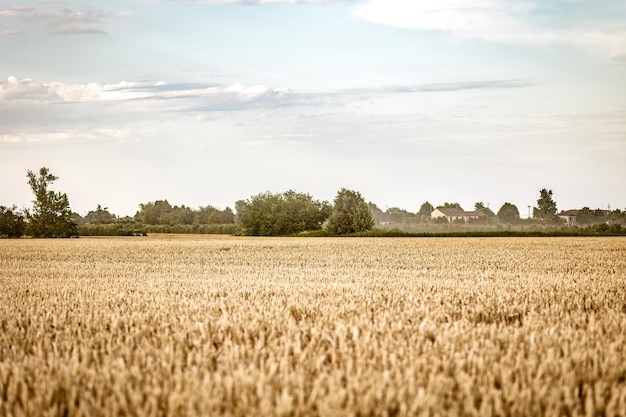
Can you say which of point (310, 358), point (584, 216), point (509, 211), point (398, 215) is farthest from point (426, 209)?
point (310, 358)

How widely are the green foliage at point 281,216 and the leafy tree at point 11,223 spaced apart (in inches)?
1027

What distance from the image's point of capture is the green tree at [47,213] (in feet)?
235

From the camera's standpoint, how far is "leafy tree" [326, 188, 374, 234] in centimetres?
7631

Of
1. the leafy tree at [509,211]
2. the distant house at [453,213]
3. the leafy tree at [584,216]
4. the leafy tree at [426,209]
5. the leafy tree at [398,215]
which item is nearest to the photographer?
the leafy tree at [584,216]

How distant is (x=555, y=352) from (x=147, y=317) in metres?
4.20

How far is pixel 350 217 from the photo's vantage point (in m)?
76.6

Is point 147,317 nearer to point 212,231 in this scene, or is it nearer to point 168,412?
point 168,412

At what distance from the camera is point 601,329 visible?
6.03 metres

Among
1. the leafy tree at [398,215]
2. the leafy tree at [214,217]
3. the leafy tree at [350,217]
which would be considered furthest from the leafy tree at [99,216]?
the leafy tree at [398,215]

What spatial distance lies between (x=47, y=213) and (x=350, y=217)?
33568 mm

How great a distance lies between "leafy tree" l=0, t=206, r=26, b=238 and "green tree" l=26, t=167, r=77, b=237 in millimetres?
930

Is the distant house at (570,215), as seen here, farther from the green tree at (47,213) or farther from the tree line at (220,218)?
the green tree at (47,213)

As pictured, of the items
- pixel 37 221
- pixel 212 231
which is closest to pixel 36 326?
pixel 37 221

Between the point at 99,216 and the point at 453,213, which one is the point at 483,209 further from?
the point at 99,216
